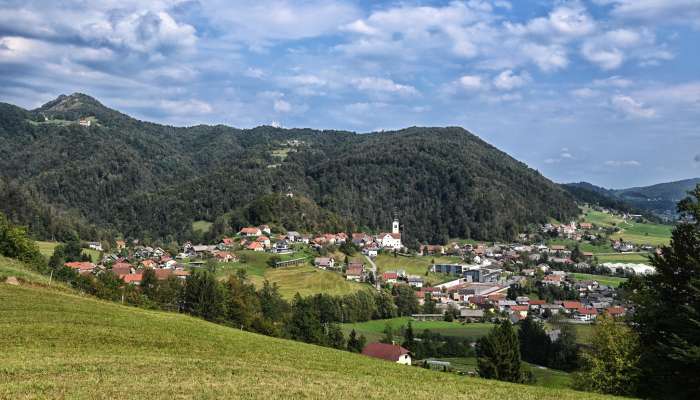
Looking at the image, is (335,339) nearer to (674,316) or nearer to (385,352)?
(385,352)

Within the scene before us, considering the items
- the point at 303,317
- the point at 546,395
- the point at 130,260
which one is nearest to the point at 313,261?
the point at 130,260

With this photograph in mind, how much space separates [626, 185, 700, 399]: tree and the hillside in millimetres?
5229

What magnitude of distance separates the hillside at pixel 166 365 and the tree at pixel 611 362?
1045 centimetres

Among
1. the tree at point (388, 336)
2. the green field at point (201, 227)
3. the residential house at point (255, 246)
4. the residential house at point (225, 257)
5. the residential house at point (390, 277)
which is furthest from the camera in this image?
the green field at point (201, 227)

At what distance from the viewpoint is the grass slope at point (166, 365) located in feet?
52.2

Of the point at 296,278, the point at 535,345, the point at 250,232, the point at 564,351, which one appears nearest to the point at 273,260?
the point at 296,278

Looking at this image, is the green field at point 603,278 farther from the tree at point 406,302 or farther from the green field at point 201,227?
the green field at point 201,227

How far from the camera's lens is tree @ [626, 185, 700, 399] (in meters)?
23.2

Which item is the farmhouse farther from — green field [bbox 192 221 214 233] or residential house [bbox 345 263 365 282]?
green field [bbox 192 221 214 233]

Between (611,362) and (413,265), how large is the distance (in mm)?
128228

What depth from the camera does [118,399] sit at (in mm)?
14180

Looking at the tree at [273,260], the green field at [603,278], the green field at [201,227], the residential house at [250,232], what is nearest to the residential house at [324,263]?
the tree at [273,260]

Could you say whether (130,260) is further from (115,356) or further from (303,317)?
(115,356)

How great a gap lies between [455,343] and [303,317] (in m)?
29.4
